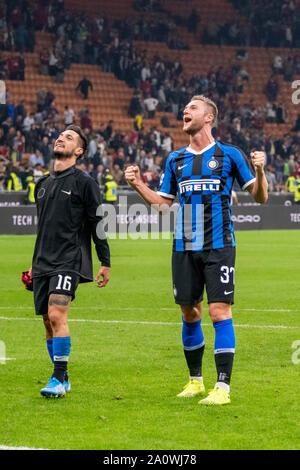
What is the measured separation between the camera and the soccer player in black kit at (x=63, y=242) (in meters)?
7.00

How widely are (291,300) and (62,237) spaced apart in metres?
6.76

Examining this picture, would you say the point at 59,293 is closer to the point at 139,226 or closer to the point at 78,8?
the point at 139,226

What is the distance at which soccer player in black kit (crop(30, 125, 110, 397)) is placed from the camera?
7.00 m

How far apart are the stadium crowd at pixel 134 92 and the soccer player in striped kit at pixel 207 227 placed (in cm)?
2430

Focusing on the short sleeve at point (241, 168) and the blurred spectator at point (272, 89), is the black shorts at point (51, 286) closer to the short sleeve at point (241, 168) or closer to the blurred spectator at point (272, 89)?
the short sleeve at point (241, 168)

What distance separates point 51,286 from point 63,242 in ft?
1.15

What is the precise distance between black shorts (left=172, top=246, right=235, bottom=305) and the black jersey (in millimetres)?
721

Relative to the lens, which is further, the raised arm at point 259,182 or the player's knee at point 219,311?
the player's knee at point 219,311

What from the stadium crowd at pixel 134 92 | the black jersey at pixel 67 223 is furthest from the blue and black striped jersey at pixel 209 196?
the stadium crowd at pixel 134 92

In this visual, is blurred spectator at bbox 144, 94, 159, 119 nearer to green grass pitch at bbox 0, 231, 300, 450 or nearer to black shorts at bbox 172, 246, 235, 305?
green grass pitch at bbox 0, 231, 300, 450

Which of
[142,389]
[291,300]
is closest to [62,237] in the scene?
[142,389]
